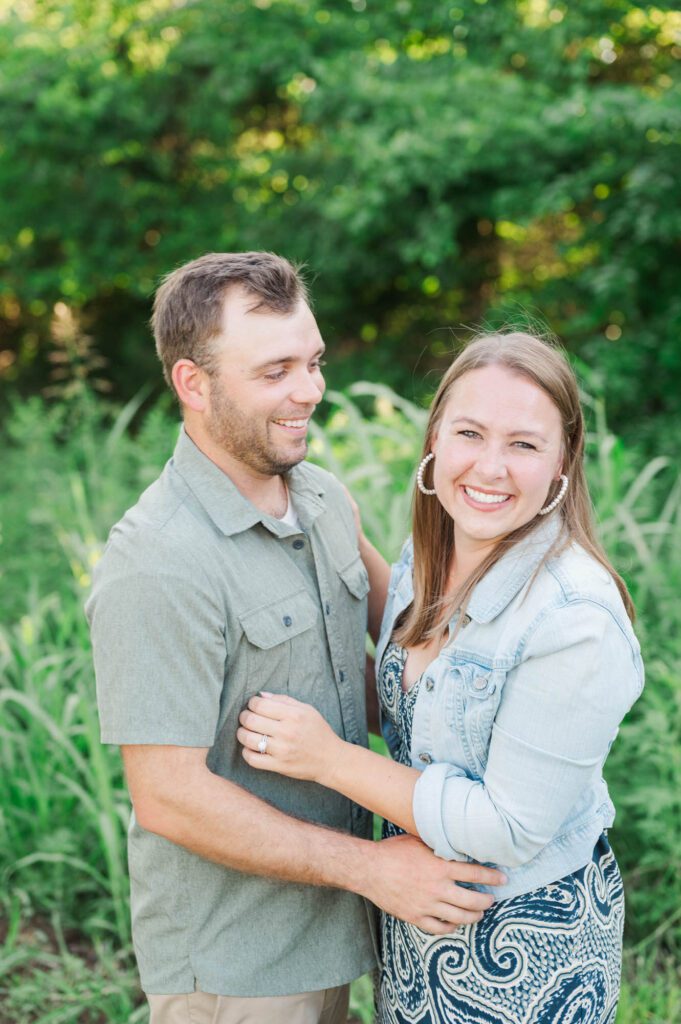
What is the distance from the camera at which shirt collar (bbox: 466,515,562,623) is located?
1686 millimetres

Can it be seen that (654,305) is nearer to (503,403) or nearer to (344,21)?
(344,21)

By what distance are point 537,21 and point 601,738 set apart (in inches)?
231

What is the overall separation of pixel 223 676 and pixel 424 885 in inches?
20.4

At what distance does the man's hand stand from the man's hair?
0.98 metres

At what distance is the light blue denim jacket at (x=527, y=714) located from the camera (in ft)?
5.04

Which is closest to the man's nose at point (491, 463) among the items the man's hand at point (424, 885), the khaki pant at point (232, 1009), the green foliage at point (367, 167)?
the man's hand at point (424, 885)

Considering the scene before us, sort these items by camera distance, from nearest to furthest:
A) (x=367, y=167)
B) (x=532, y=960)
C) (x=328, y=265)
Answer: (x=532, y=960)
(x=367, y=167)
(x=328, y=265)

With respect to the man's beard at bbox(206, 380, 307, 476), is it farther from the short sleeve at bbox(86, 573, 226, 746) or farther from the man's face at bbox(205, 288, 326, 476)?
the short sleeve at bbox(86, 573, 226, 746)

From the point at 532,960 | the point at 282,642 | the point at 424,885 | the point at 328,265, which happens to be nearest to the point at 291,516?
the point at 282,642

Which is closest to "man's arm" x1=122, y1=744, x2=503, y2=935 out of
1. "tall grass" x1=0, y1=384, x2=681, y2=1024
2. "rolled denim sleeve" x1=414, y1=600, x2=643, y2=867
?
"rolled denim sleeve" x1=414, y1=600, x2=643, y2=867

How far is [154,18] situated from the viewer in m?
7.47

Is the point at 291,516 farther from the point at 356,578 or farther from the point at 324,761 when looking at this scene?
the point at 324,761

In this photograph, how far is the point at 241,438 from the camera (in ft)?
6.18

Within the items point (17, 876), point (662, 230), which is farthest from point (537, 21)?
point (17, 876)
